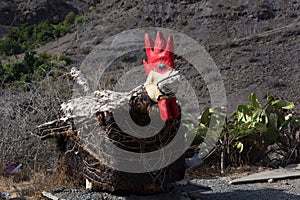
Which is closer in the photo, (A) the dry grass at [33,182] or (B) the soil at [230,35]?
(A) the dry grass at [33,182]

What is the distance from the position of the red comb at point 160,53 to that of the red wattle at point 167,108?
9.5 inches

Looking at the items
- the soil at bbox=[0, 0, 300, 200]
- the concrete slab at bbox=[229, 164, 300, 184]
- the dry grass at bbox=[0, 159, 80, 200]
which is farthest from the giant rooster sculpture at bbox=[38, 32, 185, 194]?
the soil at bbox=[0, 0, 300, 200]

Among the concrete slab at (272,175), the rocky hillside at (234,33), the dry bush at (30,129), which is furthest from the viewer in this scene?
the rocky hillside at (234,33)

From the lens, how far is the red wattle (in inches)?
163

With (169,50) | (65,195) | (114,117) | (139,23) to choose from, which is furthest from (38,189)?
(139,23)

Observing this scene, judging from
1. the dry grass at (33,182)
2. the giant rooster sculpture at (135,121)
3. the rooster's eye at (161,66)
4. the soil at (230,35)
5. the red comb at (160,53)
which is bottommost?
the dry grass at (33,182)

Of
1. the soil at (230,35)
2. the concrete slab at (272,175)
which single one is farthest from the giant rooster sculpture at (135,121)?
the soil at (230,35)

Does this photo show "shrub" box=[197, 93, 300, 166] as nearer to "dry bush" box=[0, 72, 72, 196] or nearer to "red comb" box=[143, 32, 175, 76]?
"dry bush" box=[0, 72, 72, 196]

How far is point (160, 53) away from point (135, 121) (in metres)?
0.68

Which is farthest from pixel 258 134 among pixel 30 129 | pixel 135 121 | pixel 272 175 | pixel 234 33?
pixel 234 33

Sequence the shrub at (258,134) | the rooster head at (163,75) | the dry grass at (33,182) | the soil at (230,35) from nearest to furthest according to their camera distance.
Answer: the rooster head at (163,75)
the dry grass at (33,182)
the shrub at (258,134)
the soil at (230,35)

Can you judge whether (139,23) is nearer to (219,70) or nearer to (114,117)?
(219,70)

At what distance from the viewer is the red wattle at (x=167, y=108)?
414 centimetres

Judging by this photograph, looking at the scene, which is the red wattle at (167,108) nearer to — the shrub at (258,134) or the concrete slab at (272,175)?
the concrete slab at (272,175)
